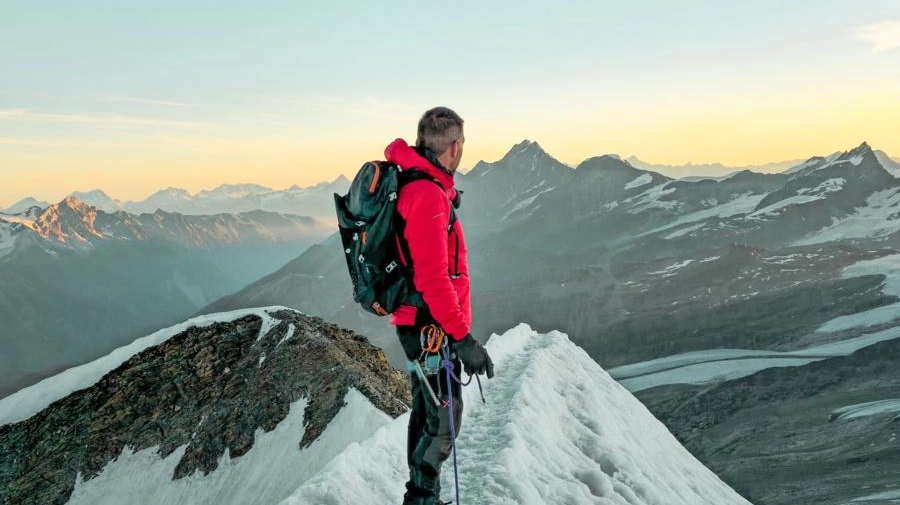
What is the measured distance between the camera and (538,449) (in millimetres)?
10102

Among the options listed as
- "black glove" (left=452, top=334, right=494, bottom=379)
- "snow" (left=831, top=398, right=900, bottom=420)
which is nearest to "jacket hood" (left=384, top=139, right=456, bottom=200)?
"black glove" (left=452, top=334, right=494, bottom=379)

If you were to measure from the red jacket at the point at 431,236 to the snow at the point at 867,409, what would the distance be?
154302mm

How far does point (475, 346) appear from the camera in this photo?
608cm

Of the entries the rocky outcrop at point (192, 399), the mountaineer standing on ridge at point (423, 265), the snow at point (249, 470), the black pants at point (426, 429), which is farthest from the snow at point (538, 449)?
the rocky outcrop at point (192, 399)

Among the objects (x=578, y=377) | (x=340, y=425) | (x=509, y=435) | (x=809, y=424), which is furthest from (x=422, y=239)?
(x=809, y=424)

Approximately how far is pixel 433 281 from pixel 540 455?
542cm

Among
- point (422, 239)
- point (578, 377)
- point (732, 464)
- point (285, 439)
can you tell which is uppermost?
point (422, 239)

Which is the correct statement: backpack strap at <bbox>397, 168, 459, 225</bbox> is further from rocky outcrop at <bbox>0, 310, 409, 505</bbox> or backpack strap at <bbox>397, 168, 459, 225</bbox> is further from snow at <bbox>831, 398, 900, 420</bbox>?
snow at <bbox>831, 398, 900, 420</bbox>

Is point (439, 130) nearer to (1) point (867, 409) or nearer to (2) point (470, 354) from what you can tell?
(2) point (470, 354)

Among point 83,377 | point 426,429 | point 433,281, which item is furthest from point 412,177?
point 83,377

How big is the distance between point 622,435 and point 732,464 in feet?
427

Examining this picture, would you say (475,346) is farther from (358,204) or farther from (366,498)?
(366,498)

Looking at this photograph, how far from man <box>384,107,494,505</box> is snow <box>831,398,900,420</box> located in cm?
15357

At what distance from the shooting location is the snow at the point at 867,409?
129 metres
